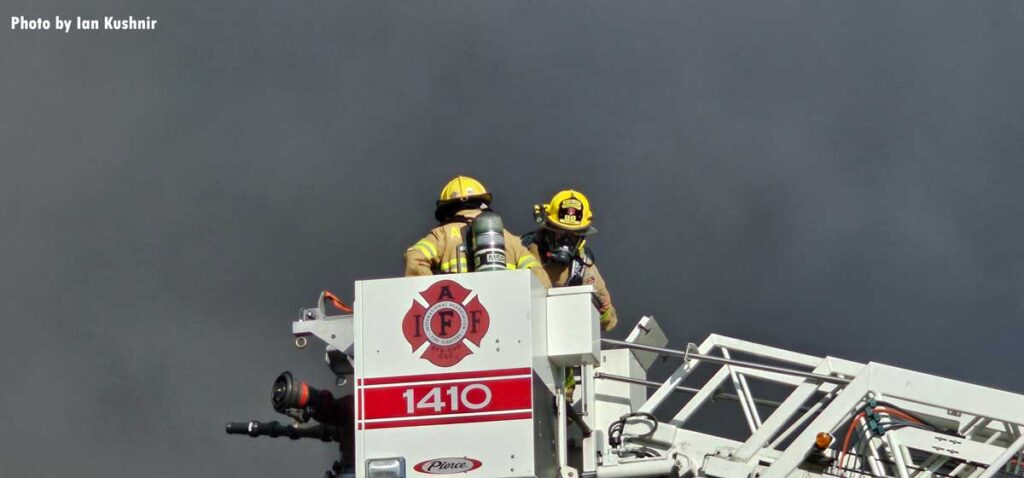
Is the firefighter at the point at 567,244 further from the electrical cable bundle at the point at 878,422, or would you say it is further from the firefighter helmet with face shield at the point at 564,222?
the electrical cable bundle at the point at 878,422

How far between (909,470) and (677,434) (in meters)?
2.36

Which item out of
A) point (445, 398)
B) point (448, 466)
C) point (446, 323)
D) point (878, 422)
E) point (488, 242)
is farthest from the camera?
point (878, 422)

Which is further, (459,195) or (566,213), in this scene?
(566,213)

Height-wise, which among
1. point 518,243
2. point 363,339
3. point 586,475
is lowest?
point 586,475

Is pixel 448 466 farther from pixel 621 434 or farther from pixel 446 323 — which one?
pixel 621 434

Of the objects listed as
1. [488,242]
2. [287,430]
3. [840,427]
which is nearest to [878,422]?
[840,427]

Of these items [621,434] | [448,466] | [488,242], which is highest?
[488,242]

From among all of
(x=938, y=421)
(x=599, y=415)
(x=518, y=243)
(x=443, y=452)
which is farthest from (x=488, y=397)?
(x=938, y=421)

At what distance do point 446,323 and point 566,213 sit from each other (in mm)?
4833

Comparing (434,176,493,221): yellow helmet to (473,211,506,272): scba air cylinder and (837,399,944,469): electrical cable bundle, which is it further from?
(837,399,944,469): electrical cable bundle

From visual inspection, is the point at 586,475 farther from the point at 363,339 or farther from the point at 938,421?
the point at 938,421

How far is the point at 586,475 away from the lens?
54.4 ft

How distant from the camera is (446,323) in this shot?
15719 mm

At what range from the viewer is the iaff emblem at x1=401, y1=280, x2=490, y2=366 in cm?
1564
